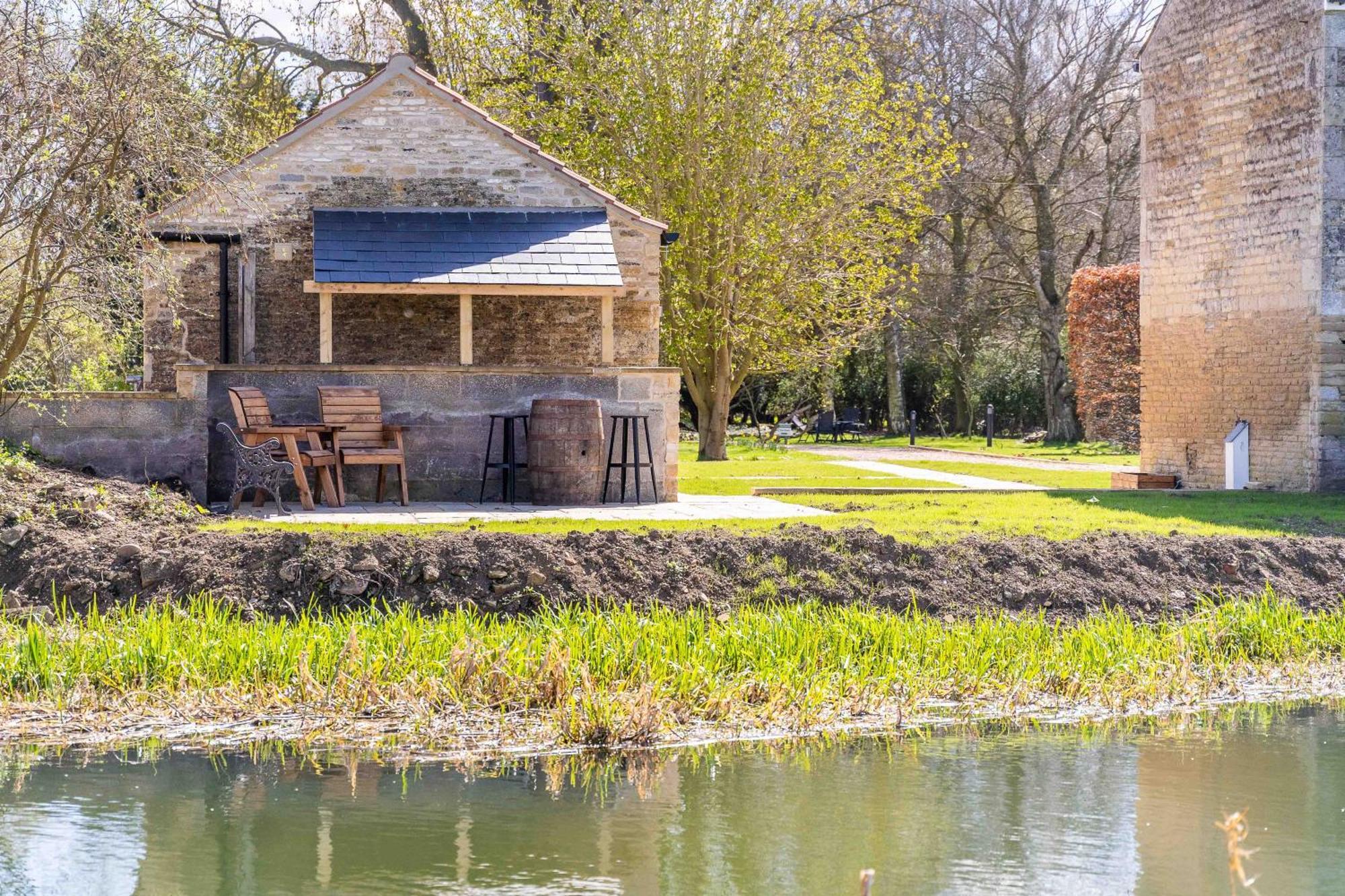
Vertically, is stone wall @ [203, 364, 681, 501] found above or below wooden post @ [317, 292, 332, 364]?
below

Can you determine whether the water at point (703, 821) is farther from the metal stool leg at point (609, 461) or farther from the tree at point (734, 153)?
the tree at point (734, 153)

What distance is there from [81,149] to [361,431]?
3223mm

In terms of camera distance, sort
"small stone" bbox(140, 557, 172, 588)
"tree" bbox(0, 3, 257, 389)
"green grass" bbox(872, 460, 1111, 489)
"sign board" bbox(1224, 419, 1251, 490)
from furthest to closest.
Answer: "green grass" bbox(872, 460, 1111, 489), "sign board" bbox(1224, 419, 1251, 490), "tree" bbox(0, 3, 257, 389), "small stone" bbox(140, 557, 172, 588)

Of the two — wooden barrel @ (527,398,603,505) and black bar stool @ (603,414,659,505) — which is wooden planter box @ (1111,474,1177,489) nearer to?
black bar stool @ (603,414,659,505)

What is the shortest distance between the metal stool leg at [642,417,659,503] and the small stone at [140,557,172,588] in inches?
221

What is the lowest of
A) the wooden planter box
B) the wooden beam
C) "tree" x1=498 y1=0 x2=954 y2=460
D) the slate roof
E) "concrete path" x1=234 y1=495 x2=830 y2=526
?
the wooden planter box

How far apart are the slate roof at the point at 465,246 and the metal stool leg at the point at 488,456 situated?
1493 mm

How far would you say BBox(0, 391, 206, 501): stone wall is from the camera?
40.1ft

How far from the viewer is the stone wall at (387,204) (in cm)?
1605

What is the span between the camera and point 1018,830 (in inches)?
203

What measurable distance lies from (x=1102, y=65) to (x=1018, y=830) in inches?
1130

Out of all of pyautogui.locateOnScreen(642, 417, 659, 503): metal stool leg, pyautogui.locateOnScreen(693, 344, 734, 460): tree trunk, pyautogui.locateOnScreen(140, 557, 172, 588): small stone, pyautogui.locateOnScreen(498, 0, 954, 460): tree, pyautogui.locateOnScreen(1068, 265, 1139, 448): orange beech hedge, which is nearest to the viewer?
pyautogui.locateOnScreen(140, 557, 172, 588): small stone

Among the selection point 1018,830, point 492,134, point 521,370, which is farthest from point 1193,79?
point 1018,830

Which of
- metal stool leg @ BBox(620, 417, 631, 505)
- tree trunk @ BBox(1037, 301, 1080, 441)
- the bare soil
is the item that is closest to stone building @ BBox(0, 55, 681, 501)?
metal stool leg @ BBox(620, 417, 631, 505)
